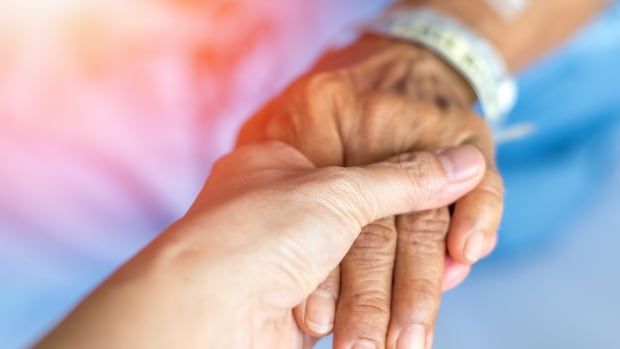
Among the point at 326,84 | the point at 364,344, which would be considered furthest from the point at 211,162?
the point at 364,344

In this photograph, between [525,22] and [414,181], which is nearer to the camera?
[414,181]

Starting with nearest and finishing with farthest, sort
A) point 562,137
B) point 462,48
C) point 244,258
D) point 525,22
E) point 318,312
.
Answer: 1. point 244,258
2. point 318,312
3. point 462,48
4. point 525,22
5. point 562,137

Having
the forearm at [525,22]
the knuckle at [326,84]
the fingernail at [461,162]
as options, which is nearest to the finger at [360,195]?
the fingernail at [461,162]

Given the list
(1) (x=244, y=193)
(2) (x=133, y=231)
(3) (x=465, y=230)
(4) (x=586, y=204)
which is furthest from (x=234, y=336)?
(4) (x=586, y=204)

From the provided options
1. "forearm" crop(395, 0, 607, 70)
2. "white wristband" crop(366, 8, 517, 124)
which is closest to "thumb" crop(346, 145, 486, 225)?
"white wristband" crop(366, 8, 517, 124)

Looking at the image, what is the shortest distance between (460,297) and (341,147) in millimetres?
387

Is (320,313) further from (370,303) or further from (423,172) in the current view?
(423,172)

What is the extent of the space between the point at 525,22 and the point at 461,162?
0.43 meters

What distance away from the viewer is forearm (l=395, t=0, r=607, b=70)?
1045 millimetres

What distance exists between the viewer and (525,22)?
Result: 3.59 feet

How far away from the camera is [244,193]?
25.3 inches

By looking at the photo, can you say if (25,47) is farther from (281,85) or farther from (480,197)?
(480,197)

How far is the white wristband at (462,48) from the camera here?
96 cm

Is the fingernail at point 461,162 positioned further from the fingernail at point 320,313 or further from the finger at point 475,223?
the fingernail at point 320,313
